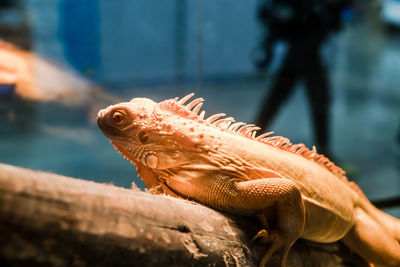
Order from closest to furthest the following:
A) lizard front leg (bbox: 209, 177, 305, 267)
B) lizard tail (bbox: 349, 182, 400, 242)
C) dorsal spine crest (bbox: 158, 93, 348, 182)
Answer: lizard front leg (bbox: 209, 177, 305, 267), dorsal spine crest (bbox: 158, 93, 348, 182), lizard tail (bbox: 349, 182, 400, 242)

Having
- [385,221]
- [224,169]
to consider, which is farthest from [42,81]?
[385,221]

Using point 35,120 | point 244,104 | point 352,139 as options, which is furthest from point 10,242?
point 352,139

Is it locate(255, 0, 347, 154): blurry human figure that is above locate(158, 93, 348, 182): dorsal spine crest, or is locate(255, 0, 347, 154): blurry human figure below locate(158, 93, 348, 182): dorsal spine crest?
above

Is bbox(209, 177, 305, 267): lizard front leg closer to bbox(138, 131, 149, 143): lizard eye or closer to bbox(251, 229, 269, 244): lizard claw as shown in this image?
bbox(251, 229, 269, 244): lizard claw

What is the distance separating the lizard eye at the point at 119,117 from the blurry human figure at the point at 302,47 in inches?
127

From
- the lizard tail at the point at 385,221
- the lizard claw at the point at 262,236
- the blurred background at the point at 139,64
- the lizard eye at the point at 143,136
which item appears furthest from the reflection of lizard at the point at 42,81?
the lizard tail at the point at 385,221

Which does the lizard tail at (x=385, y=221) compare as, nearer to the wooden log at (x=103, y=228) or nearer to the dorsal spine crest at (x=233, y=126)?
the dorsal spine crest at (x=233, y=126)

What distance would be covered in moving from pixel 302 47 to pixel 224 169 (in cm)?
401

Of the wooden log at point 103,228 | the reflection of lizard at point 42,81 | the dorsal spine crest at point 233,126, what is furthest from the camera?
the reflection of lizard at point 42,81

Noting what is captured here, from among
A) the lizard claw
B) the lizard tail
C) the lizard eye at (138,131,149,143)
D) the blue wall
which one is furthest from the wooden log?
the blue wall

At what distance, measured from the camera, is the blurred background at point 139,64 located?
192 inches

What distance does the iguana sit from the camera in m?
1.95

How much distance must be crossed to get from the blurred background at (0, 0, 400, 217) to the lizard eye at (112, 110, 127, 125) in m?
2.49

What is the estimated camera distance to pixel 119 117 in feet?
6.54
